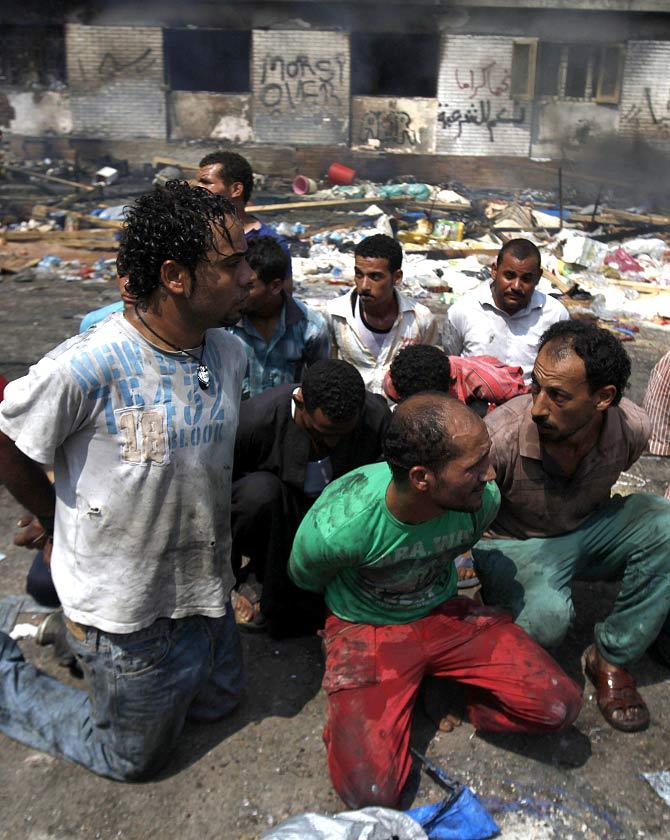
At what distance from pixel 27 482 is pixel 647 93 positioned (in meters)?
19.9

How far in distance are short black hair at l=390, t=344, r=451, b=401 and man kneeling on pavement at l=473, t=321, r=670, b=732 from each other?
0.31m

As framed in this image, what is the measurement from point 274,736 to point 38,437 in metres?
1.42

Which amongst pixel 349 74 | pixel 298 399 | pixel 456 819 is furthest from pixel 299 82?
pixel 456 819

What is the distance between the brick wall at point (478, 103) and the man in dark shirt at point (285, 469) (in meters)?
17.8

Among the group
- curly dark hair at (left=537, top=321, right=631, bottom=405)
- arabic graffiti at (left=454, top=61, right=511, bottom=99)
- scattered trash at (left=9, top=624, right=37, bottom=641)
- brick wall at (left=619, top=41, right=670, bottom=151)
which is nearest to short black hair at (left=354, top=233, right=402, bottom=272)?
curly dark hair at (left=537, top=321, right=631, bottom=405)

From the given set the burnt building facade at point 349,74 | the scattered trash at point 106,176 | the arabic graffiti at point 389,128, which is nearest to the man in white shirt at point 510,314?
the scattered trash at point 106,176

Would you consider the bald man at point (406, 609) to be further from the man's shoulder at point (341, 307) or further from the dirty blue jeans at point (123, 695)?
the man's shoulder at point (341, 307)

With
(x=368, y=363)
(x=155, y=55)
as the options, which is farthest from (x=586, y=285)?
(x=155, y=55)

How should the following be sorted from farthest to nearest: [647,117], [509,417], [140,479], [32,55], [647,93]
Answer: [32,55], [647,117], [647,93], [509,417], [140,479]

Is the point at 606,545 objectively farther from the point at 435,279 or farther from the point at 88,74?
the point at 88,74

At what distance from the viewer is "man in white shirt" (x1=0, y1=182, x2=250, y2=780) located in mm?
2566

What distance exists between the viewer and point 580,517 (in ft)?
11.6

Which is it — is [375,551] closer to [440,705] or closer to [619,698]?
[440,705]

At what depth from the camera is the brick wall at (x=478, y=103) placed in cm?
1936
